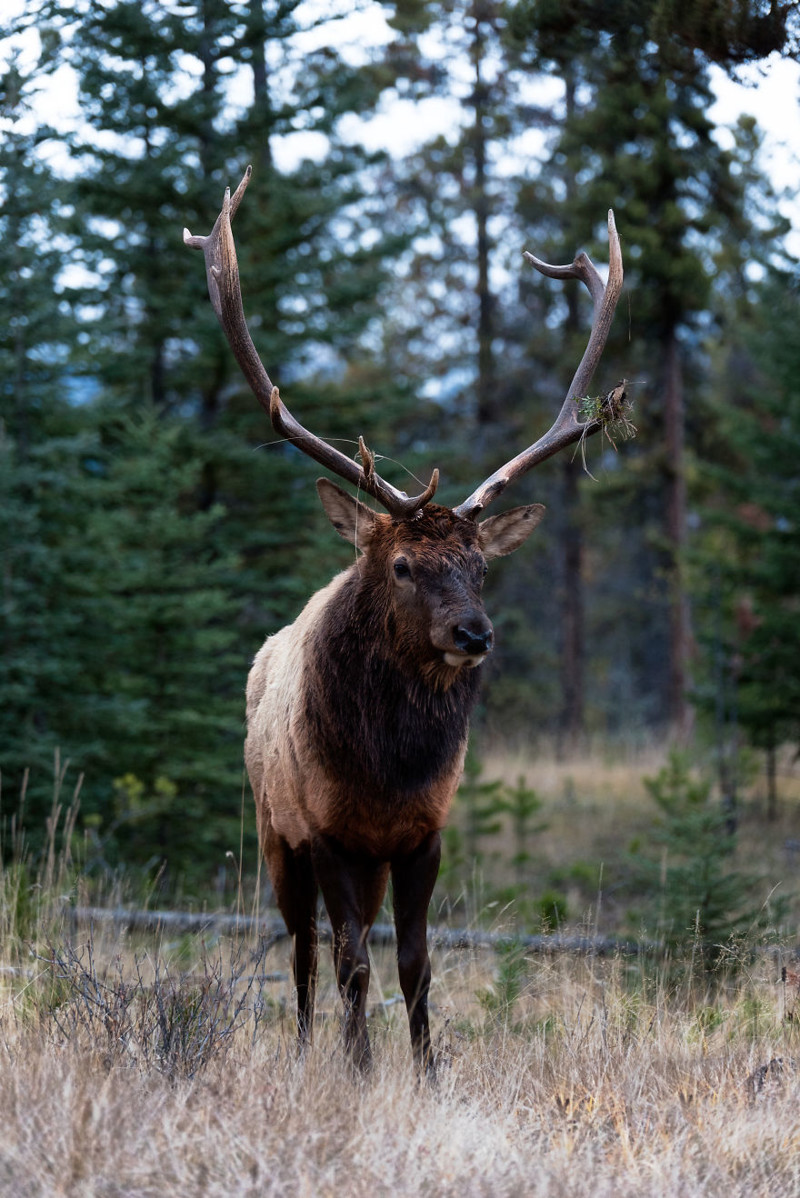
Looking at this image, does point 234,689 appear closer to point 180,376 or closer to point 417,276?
point 180,376

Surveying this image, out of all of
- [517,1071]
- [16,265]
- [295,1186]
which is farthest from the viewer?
[16,265]

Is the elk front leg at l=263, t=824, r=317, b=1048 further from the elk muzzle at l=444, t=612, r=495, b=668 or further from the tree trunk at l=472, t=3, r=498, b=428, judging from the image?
the tree trunk at l=472, t=3, r=498, b=428

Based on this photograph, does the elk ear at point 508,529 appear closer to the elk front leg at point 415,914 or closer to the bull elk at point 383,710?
the bull elk at point 383,710

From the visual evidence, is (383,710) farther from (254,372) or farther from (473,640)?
(254,372)

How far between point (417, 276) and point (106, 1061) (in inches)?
779

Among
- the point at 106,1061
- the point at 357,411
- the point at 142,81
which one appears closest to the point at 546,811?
the point at 357,411

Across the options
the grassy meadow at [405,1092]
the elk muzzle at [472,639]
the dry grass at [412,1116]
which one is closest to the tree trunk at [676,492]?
the grassy meadow at [405,1092]

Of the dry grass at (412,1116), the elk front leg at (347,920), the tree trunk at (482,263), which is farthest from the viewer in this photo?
the tree trunk at (482,263)

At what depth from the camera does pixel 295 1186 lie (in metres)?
2.92

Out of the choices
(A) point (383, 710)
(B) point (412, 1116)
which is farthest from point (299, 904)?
(B) point (412, 1116)

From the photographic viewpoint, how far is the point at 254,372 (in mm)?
5258

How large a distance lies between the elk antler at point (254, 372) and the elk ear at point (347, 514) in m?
Result: 0.08

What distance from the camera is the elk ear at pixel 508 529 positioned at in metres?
5.13

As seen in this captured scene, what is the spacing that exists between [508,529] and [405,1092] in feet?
7.98
